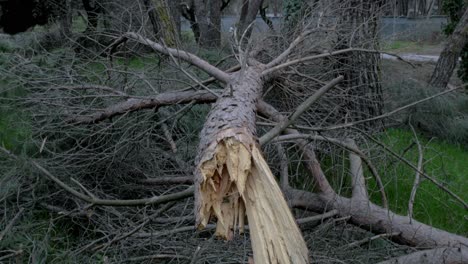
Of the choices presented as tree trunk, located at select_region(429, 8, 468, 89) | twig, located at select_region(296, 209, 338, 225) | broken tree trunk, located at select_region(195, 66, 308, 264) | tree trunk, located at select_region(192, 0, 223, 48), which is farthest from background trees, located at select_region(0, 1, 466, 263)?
tree trunk, located at select_region(429, 8, 468, 89)

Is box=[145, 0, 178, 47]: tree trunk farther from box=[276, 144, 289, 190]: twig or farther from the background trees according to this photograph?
box=[276, 144, 289, 190]: twig

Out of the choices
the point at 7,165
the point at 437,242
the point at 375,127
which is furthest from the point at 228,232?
the point at 375,127

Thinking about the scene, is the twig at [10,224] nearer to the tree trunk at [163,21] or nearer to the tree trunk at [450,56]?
the tree trunk at [163,21]

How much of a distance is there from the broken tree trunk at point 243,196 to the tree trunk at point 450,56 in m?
7.69

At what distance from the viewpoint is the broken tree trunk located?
2.73 meters

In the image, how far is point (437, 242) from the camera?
13.7ft

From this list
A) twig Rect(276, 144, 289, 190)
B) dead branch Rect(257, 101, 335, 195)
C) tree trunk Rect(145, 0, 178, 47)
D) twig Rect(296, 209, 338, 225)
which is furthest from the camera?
tree trunk Rect(145, 0, 178, 47)

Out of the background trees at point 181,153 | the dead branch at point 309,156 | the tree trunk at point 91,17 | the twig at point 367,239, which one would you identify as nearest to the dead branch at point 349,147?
the background trees at point 181,153

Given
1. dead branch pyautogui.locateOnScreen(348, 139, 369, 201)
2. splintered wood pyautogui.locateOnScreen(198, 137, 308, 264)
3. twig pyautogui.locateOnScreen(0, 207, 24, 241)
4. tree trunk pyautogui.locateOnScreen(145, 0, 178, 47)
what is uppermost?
tree trunk pyautogui.locateOnScreen(145, 0, 178, 47)

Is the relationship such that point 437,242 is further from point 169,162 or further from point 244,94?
point 169,162

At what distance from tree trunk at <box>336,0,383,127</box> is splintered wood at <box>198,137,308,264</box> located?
2938 mm

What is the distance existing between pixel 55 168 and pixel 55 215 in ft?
1.19

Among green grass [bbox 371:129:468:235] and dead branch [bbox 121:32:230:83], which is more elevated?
dead branch [bbox 121:32:230:83]

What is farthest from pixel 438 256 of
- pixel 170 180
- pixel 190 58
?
pixel 190 58
